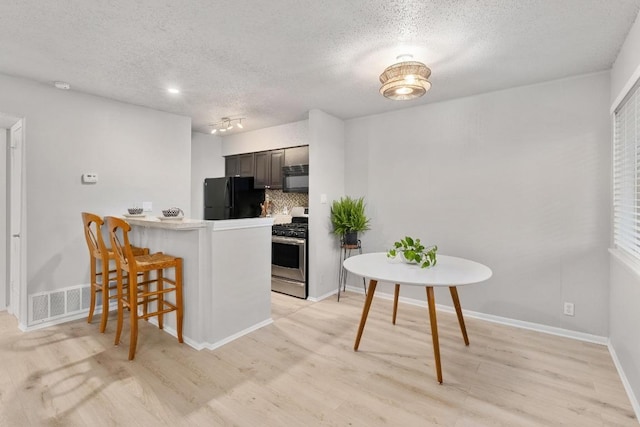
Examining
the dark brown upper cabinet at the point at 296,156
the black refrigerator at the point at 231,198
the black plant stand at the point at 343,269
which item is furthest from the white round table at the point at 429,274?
the black refrigerator at the point at 231,198

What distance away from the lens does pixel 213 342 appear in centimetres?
256

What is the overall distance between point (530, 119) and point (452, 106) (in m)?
0.75

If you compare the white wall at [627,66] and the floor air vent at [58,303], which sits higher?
the white wall at [627,66]

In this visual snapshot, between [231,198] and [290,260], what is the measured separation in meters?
1.36

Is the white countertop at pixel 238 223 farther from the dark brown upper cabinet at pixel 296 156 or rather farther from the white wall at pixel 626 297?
the white wall at pixel 626 297

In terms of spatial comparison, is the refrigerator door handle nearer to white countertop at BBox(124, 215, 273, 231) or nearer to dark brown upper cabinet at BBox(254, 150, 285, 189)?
dark brown upper cabinet at BBox(254, 150, 285, 189)

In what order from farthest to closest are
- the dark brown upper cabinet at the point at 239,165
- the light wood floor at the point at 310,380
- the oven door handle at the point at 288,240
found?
the dark brown upper cabinet at the point at 239,165 < the oven door handle at the point at 288,240 < the light wood floor at the point at 310,380

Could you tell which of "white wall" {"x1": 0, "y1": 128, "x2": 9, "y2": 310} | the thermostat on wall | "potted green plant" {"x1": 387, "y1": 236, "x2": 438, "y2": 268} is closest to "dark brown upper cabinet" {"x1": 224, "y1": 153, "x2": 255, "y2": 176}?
the thermostat on wall

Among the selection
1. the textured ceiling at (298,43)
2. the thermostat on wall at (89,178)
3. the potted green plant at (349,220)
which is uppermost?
the textured ceiling at (298,43)

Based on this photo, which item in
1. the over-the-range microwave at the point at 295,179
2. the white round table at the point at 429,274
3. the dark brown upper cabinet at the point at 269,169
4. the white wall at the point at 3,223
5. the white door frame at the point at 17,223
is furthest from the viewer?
the dark brown upper cabinet at the point at 269,169

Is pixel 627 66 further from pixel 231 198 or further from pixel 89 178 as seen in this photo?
pixel 89 178

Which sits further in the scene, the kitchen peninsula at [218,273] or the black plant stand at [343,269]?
the black plant stand at [343,269]

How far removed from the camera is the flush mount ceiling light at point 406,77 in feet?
7.67

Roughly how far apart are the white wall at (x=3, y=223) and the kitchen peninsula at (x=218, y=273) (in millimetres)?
1555
